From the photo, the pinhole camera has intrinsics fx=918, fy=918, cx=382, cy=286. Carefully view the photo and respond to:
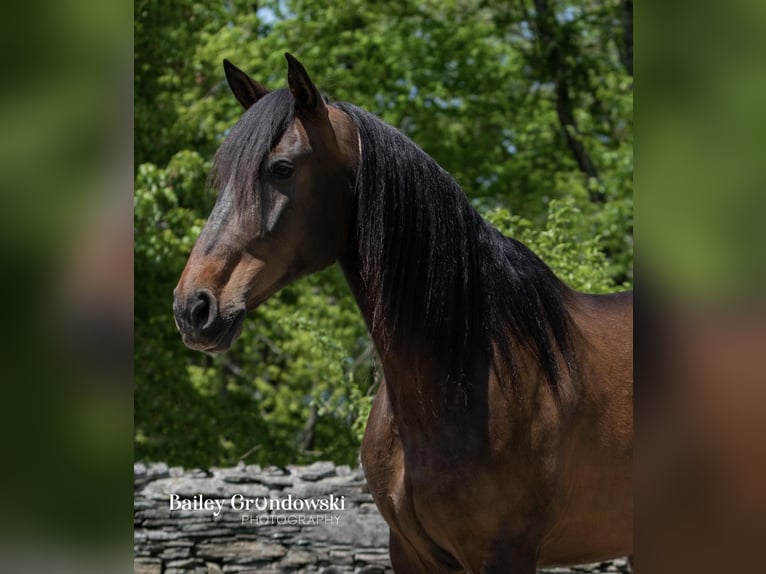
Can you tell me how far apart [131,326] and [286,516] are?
13.8 feet

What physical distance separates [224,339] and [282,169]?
410 millimetres

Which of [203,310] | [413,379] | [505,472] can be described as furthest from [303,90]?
[505,472]

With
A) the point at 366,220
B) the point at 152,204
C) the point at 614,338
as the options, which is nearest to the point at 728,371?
the point at 366,220

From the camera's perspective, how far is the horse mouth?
6.49 ft

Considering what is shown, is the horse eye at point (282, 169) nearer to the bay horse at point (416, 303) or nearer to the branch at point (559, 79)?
the bay horse at point (416, 303)

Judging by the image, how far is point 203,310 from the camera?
1.98 m

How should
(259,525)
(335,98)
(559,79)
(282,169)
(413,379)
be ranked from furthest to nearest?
1. (559,79)
2. (335,98)
3. (259,525)
4. (413,379)
5. (282,169)

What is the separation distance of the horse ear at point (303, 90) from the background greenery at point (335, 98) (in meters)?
3.44

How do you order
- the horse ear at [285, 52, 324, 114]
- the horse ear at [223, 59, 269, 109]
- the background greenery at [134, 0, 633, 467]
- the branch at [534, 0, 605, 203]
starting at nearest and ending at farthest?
the horse ear at [285, 52, 324, 114] → the horse ear at [223, 59, 269, 109] → the background greenery at [134, 0, 633, 467] → the branch at [534, 0, 605, 203]

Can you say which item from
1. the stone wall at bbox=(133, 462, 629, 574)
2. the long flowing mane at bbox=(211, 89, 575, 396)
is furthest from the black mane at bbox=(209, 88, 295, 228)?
the stone wall at bbox=(133, 462, 629, 574)

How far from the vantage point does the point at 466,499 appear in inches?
83.5

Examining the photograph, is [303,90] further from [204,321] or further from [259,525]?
[259,525]

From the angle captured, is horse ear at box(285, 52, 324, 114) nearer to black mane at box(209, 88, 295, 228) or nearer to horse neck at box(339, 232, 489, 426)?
black mane at box(209, 88, 295, 228)

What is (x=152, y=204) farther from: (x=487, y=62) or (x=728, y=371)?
(x=728, y=371)
